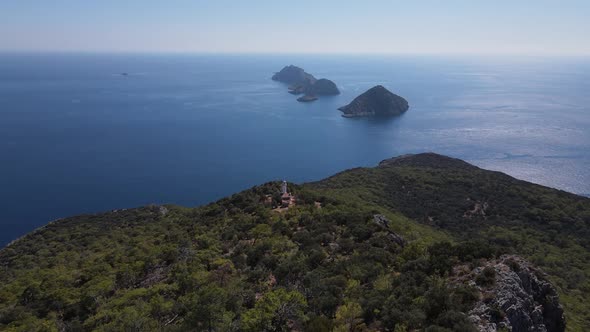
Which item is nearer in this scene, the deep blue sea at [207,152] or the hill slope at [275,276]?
the hill slope at [275,276]

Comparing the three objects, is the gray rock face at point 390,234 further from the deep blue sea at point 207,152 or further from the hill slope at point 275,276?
the deep blue sea at point 207,152

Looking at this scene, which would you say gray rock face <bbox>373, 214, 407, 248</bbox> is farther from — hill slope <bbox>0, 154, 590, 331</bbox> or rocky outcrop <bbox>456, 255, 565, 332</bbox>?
rocky outcrop <bbox>456, 255, 565, 332</bbox>

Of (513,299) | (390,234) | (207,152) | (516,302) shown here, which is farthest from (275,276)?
(207,152)

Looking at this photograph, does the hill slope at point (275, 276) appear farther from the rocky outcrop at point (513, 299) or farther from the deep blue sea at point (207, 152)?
the deep blue sea at point (207, 152)

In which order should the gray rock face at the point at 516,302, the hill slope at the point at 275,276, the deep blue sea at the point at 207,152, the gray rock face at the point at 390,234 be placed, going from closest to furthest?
the gray rock face at the point at 516,302 < the hill slope at the point at 275,276 < the gray rock face at the point at 390,234 < the deep blue sea at the point at 207,152

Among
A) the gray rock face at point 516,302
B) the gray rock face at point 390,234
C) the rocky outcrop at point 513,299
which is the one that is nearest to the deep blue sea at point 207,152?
the gray rock face at point 390,234

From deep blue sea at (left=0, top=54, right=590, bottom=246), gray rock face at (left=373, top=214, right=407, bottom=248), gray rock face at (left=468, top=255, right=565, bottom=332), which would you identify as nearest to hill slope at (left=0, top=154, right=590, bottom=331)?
gray rock face at (left=373, top=214, right=407, bottom=248)

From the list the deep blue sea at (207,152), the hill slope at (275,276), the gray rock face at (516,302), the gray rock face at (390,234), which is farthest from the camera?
the deep blue sea at (207,152)

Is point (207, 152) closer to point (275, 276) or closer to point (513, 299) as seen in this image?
point (275, 276)

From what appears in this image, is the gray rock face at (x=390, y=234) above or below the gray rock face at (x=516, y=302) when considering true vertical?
below

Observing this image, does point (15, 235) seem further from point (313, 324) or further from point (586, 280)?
point (586, 280)
